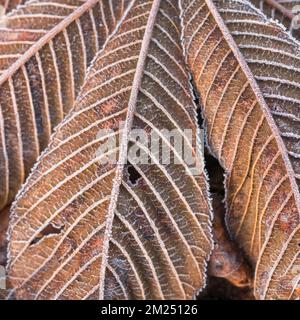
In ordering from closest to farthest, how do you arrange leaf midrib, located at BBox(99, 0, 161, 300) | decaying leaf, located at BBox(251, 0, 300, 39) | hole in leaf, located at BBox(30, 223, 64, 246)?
leaf midrib, located at BBox(99, 0, 161, 300) < hole in leaf, located at BBox(30, 223, 64, 246) < decaying leaf, located at BBox(251, 0, 300, 39)

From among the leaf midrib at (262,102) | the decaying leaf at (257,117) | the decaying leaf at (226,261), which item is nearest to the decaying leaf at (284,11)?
the decaying leaf at (257,117)

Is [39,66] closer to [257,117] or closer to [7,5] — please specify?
[7,5]

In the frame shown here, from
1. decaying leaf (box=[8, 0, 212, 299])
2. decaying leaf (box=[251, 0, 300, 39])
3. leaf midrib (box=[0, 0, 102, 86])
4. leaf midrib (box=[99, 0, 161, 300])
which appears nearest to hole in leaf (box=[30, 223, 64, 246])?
decaying leaf (box=[8, 0, 212, 299])

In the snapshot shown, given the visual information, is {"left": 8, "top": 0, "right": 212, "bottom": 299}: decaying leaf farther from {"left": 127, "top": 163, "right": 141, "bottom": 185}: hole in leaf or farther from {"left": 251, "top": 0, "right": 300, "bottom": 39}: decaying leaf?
{"left": 251, "top": 0, "right": 300, "bottom": 39}: decaying leaf

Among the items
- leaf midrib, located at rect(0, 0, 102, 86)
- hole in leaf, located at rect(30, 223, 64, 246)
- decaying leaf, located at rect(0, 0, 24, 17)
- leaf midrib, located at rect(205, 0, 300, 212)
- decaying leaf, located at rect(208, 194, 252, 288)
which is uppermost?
decaying leaf, located at rect(0, 0, 24, 17)

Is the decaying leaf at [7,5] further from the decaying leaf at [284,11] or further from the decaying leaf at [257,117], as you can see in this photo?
the decaying leaf at [284,11]

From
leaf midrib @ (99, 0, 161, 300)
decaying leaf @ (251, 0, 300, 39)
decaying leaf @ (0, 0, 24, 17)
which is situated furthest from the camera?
decaying leaf @ (0, 0, 24, 17)

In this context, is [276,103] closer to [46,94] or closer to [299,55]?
[299,55]
